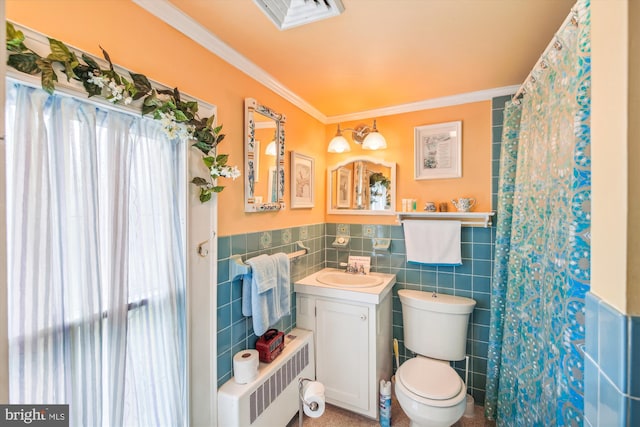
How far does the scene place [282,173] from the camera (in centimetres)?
198

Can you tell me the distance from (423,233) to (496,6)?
1.47 meters

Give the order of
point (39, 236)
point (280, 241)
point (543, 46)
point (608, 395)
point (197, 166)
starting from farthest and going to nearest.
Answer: point (280, 241) → point (543, 46) → point (197, 166) → point (39, 236) → point (608, 395)

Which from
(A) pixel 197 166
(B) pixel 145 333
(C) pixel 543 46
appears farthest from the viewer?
(C) pixel 543 46

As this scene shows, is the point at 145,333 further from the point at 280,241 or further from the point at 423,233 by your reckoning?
the point at 423,233

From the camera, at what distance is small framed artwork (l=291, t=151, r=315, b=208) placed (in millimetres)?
2113

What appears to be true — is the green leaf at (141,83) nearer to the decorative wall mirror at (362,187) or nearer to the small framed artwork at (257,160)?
the small framed artwork at (257,160)

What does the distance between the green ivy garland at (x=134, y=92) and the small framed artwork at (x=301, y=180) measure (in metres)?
0.75

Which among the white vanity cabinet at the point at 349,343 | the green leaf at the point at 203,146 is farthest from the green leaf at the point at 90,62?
the white vanity cabinet at the point at 349,343

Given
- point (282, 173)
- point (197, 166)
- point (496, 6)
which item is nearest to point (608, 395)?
point (496, 6)

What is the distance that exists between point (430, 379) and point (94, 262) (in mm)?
1956

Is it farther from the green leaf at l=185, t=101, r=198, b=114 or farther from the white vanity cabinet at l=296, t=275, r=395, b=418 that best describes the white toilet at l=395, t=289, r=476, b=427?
the green leaf at l=185, t=101, r=198, b=114

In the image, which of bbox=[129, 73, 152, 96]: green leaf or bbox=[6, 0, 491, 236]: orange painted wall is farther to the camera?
bbox=[129, 73, 152, 96]: green leaf

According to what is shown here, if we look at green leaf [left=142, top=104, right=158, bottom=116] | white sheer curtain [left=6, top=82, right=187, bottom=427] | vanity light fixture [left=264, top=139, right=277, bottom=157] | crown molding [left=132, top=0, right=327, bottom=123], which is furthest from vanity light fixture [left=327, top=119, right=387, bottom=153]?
green leaf [left=142, top=104, right=158, bottom=116]

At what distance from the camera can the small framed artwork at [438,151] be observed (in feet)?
6.98
